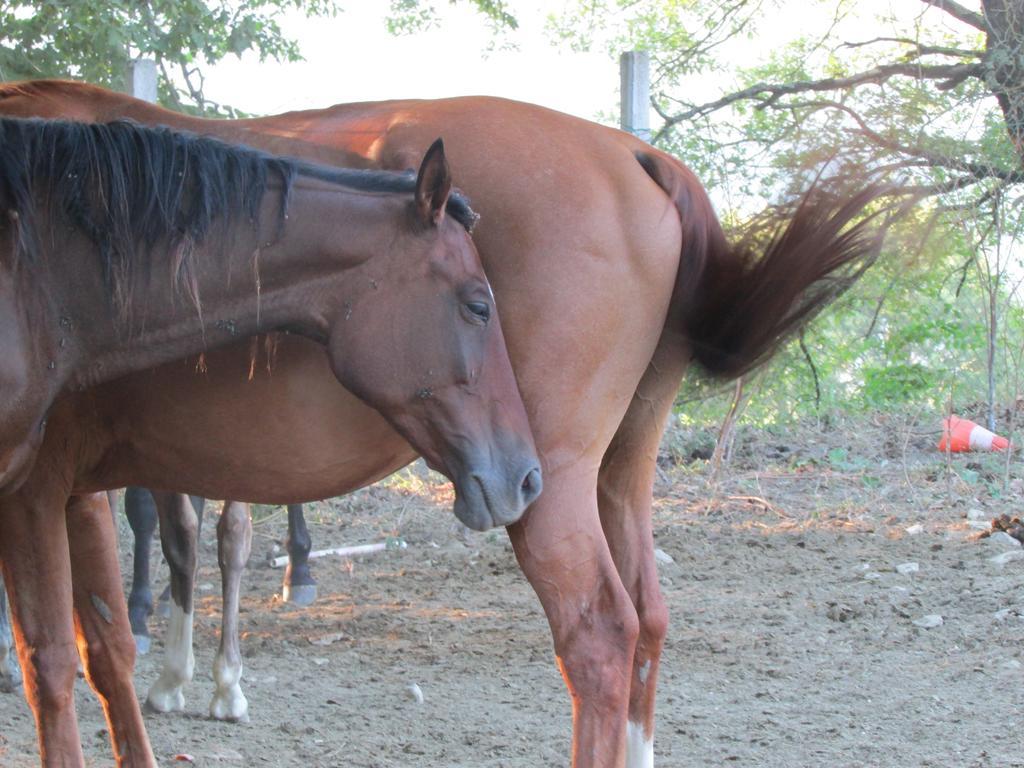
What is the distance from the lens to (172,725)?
4.34 m

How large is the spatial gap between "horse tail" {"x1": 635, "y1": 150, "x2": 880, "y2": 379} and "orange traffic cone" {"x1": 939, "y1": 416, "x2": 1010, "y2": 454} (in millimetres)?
5128

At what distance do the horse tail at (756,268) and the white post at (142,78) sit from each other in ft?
10.7

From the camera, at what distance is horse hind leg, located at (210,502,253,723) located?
440 cm

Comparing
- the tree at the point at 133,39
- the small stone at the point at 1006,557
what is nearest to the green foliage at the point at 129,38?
the tree at the point at 133,39

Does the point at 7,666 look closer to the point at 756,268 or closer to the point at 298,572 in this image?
the point at 298,572

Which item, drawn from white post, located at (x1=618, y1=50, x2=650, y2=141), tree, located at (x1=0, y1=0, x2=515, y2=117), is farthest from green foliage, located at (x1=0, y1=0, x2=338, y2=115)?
white post, located at (x1=618, y1=50, x2=650, y2=141)

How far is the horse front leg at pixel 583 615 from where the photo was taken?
3.01 metres

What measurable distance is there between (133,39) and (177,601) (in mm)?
3190

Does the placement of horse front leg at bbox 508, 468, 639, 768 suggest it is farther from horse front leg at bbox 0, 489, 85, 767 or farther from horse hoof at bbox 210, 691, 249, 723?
horse hoof at bbox 210, 691, 249, 723

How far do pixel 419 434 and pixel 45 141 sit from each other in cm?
114

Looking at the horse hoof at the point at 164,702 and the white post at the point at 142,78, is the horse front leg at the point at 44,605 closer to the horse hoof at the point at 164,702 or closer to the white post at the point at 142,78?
the horse hoof at the point at 164,702

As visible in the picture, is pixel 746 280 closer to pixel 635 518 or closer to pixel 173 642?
pixel 635 518

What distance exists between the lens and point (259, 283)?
9.18 ft

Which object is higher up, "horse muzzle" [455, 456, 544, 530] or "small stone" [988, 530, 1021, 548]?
"horse muzzle" [455, 456, 544, 530]
